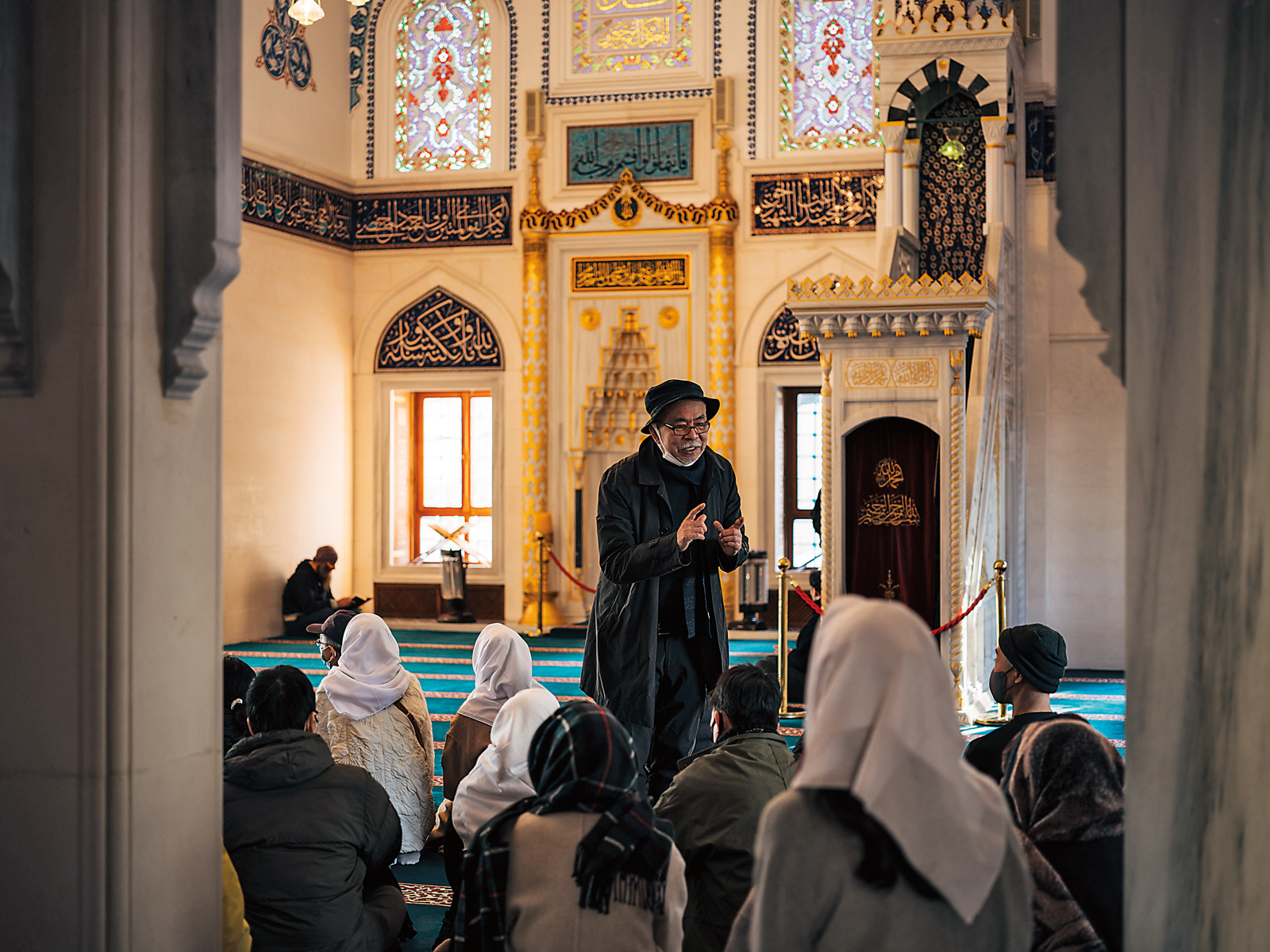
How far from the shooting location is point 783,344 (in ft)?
28.7

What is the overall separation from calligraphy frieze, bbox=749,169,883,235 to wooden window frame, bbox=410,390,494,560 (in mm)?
2615

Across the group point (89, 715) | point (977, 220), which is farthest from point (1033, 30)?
point (89, 715)

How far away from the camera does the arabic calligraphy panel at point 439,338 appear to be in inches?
369

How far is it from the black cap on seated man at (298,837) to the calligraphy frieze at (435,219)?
7.45m

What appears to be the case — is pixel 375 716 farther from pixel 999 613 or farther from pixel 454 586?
pixel 454 586

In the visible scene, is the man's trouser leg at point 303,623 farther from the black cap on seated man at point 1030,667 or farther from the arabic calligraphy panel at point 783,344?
the black cap on seated man at point 1030,667

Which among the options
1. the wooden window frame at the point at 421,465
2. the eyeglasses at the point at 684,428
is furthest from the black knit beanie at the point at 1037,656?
the wooden window frame at the point at 421,465

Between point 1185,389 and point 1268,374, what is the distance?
0.09 meters

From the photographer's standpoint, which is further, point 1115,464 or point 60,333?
point 1115,464

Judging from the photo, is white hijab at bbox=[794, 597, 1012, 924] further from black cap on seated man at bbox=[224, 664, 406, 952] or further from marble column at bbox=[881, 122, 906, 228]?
marble column at bbox=[881, 122, 906, 228]

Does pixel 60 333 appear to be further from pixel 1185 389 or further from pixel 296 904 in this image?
pixel 1185 389

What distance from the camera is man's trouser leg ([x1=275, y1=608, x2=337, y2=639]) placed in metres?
8.36

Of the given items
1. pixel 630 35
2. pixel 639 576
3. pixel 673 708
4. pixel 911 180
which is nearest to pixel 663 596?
pixel 639 576

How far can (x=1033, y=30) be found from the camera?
732 centimetres
